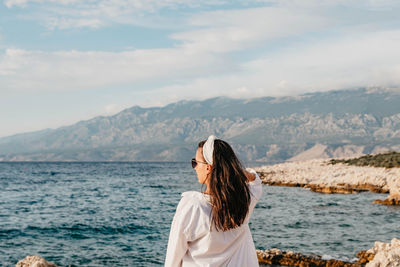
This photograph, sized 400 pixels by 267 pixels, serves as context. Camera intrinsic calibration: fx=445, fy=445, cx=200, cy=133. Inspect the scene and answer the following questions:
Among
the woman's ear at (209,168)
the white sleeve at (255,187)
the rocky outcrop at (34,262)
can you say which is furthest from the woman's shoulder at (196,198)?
the rocky outcrop at (34,262)

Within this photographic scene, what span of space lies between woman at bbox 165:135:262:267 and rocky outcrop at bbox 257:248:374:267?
336 inches

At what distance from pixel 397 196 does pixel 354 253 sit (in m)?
13.0

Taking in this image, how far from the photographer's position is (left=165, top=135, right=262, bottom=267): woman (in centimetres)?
297

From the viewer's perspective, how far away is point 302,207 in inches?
971

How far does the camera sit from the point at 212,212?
300cm

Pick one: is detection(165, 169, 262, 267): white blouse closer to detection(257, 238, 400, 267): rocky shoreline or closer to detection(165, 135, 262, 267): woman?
detection(165, 135, 262, 267): woman

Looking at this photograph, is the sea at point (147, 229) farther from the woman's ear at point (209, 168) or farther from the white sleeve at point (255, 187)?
the woman's ear at point (209, 168)

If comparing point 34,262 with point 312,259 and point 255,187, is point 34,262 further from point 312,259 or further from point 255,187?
point 255,187

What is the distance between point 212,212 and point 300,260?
357 inches

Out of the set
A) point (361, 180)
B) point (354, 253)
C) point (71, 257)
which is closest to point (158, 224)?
point (71, 257)

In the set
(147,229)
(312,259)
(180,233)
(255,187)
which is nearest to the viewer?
(180,233)

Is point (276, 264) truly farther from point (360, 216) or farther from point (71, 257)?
point (360, 216)

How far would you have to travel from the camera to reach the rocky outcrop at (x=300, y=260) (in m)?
11.0

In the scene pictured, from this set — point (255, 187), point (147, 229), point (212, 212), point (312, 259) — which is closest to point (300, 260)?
point (312, 259)
